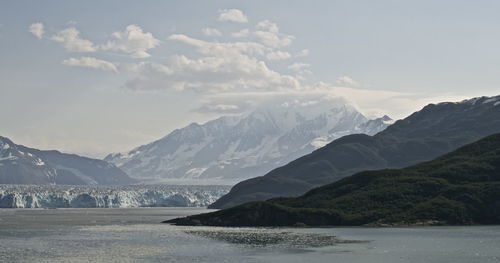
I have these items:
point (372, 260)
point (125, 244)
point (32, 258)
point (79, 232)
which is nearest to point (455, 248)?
point (372, 260)

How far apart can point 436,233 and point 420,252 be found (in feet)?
157

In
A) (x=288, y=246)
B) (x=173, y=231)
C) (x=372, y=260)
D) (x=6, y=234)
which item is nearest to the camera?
(x=372, y=260)

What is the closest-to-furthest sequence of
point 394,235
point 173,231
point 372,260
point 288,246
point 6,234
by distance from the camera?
point 372,260 → point 288,246 → point 394,235 → point 6,234 → point 173,231

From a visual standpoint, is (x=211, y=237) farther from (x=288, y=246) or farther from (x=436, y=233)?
(x=436, y=233)

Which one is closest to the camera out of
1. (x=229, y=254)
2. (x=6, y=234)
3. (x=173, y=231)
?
(x=229, y=254)

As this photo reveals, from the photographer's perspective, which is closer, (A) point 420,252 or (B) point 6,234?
(A) point 420,252

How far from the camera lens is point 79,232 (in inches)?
7436

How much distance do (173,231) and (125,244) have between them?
4516 centimetres

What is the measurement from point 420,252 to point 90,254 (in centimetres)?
5616

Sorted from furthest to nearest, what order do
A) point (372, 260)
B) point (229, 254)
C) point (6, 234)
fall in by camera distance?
point (6, 234), point (229, 254), point (372, 260)

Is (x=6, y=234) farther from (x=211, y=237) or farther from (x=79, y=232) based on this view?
(x=211, y=237)

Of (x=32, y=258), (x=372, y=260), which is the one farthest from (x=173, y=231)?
(x=372, y=260)

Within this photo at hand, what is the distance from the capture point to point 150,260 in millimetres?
116312

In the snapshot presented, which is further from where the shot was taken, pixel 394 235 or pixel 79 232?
pixel 79 232
